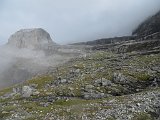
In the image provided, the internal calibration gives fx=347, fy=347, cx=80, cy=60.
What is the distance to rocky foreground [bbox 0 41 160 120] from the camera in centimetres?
6303

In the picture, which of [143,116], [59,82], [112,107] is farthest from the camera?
[59,82]

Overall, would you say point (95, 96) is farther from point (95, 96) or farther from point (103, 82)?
point (103, 82)

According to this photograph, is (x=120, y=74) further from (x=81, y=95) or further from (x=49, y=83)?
(x=49, y=83)

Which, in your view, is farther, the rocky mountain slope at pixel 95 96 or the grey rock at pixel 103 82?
the grey rock at pixel 103 82

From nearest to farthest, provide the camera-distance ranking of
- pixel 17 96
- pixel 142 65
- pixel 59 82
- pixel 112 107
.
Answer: pixel 112 107, pixel 17 96, pixel 59 82, pixel 142 65

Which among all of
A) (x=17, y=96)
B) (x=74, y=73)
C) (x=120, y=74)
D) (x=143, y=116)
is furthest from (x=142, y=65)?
(x=143, y=116)

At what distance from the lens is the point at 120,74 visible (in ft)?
316

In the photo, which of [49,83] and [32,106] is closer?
[32,106]

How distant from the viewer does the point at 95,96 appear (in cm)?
8244

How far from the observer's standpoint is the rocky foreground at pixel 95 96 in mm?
63031

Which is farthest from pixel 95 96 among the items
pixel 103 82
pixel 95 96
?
pixel 103 82

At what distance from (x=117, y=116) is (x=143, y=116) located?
14.8 feet

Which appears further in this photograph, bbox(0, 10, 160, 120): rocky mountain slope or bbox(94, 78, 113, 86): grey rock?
bbox(94, 78, 113, 86): grey rock

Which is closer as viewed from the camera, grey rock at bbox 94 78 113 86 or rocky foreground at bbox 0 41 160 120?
rocky foreground at bbox 0 41 160 120
